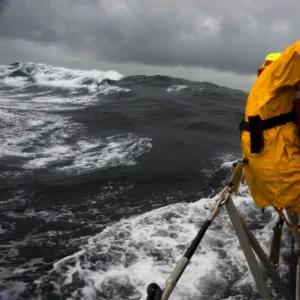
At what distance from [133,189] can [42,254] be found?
2952 millimetres

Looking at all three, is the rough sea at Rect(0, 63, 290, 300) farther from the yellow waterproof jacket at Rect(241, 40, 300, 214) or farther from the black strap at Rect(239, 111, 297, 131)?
the black strap at Rect(239, 111, 297, 131)

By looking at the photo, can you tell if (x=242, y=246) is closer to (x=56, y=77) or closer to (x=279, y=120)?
(x=279, y=120)

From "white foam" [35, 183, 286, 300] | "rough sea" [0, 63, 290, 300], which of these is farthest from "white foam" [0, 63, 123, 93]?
"white foam" [35, 183, 286, 300]

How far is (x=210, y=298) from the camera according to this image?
3998 millimetres

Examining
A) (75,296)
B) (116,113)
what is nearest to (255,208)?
(75,296)

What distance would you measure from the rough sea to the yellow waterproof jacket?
2.05 metres

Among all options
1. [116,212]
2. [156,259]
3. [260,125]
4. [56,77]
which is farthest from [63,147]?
[56,77]

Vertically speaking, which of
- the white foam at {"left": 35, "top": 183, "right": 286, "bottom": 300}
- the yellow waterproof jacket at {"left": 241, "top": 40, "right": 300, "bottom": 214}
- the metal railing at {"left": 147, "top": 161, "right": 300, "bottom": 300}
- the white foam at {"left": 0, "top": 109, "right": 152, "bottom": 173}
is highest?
the yellow waterproof jacket at {"left": 241, "top": 40, "right": 300, "bottom": 214}

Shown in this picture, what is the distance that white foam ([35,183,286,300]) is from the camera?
4191mm

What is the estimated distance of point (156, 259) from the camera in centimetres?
479

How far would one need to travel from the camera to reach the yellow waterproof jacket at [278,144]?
2424 millimetres

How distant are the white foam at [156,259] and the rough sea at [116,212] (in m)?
0.01

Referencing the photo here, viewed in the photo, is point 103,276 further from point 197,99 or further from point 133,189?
point 197,99

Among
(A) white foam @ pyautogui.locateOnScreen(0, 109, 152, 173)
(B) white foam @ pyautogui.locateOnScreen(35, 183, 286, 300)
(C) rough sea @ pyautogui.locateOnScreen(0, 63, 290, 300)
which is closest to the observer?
(B) white foam @ pyautogui.locateOnScreen(35, 183, 286, 300)
